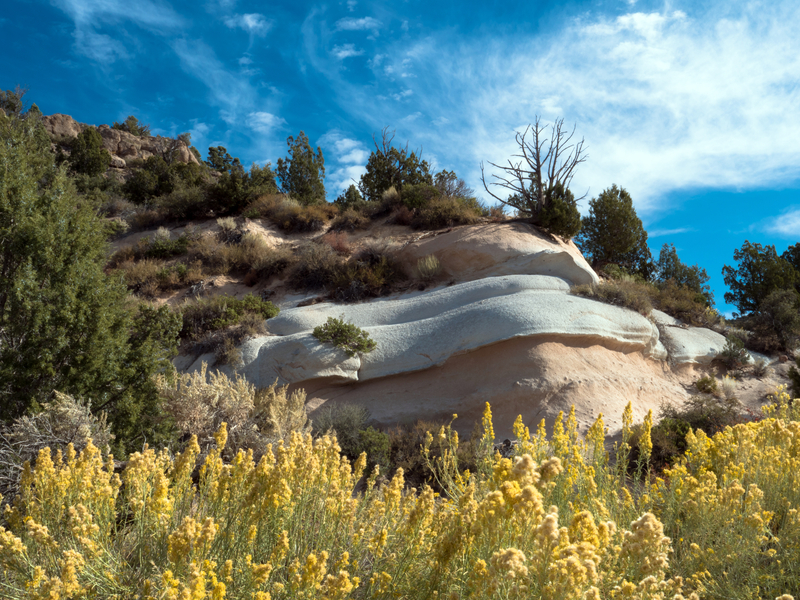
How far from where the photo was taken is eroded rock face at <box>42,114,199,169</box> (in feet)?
125

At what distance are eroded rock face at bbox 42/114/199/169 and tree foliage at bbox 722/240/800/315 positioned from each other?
117 feet

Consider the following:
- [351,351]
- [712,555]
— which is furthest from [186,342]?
[712,555]

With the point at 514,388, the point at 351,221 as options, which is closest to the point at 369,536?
the point at 514,388

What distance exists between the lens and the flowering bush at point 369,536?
1754 millimetres

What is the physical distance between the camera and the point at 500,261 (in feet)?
45.3

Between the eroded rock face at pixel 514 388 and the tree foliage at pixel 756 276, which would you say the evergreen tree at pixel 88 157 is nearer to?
the eroded rock face at pixel 514 388

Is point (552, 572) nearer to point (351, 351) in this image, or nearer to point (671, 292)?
point (351, 351)

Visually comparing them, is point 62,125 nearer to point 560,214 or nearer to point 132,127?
point 132,127

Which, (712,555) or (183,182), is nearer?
(712,555)

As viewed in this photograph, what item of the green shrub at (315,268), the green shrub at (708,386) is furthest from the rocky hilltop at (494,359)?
the green shrub at (315,268)

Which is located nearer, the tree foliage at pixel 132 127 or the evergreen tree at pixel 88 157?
the evergreen tree at pixel 88 157

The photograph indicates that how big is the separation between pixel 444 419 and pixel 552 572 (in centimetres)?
784

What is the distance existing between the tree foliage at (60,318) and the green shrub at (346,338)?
4055 mm

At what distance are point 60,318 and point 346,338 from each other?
5417 millimetres
